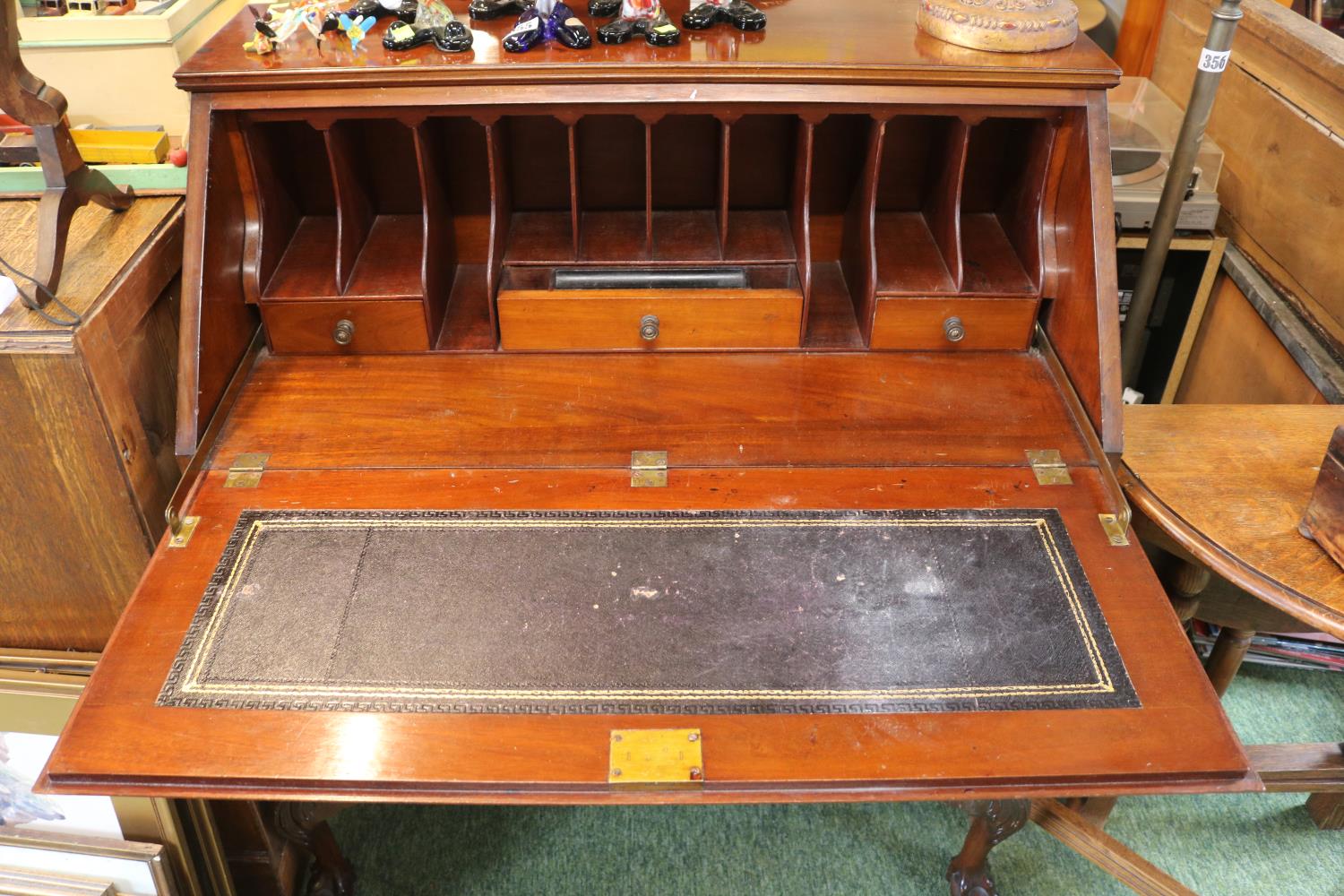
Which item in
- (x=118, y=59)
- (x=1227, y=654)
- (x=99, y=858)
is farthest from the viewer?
(x=1227, y=654)

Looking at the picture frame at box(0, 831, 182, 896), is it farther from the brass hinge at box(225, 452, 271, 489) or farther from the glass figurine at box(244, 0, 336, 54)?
the glass figurine at box(244, 0, 336, 54)

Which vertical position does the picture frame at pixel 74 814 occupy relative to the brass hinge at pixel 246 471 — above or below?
below

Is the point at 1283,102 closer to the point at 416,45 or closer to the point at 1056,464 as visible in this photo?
the point at 1056,464

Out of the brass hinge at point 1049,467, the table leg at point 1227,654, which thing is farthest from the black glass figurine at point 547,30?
the table leg at point 1227,654

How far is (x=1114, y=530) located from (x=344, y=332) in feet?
4.02

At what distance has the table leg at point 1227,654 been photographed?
6.64ft

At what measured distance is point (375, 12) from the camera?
1687mm

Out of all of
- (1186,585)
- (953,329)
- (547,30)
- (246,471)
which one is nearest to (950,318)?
(953,329)

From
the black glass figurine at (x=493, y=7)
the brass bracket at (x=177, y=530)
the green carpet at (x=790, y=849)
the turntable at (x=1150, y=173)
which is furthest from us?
the turntable at (x=1150, y=173)

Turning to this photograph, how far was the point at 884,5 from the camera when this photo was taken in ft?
5.90

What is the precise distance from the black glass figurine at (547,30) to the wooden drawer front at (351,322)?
0.44m

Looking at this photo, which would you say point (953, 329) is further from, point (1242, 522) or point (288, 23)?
point (288, 23)

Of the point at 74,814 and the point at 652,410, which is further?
the point at 74,814

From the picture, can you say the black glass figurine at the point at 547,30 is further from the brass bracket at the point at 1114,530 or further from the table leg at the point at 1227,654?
the table leg at the point at 1227,654
